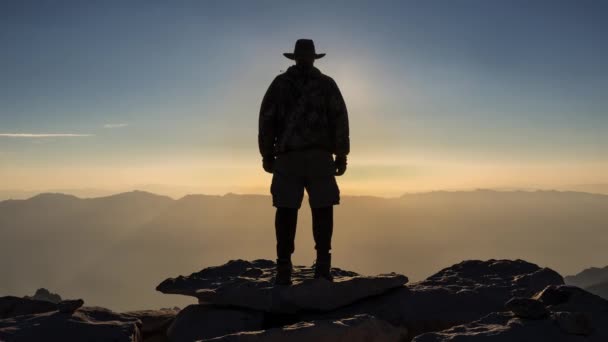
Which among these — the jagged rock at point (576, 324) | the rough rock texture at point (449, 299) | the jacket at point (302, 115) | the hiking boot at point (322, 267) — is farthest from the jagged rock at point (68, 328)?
the jagged rock at point (576, 324)

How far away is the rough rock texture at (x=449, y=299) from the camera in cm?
641

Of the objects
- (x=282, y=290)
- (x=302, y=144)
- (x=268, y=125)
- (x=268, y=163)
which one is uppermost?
(x=268, y=125)

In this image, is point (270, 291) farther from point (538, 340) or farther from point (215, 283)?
point (538, 340)

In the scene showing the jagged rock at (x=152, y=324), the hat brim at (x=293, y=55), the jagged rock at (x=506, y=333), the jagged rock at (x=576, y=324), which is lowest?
the jagged rock at (x=152, y=324)

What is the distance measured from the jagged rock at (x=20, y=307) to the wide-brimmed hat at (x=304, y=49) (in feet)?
19.1

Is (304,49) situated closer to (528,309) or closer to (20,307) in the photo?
(528,309)

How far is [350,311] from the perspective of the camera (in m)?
6.77

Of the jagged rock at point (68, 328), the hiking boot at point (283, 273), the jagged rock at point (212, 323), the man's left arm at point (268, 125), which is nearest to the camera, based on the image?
the jagged rock at point (68, 328)

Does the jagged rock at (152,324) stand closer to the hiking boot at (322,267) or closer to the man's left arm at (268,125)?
the hiking boot at (322,267)

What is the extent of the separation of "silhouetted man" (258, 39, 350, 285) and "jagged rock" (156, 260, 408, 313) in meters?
0.46

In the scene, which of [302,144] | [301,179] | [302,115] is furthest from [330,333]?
[302,115]

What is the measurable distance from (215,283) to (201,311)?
1.77 ft

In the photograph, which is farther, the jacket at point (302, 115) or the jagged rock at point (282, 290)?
the jacket at point (302, 115)

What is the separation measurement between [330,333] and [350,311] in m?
1.75
